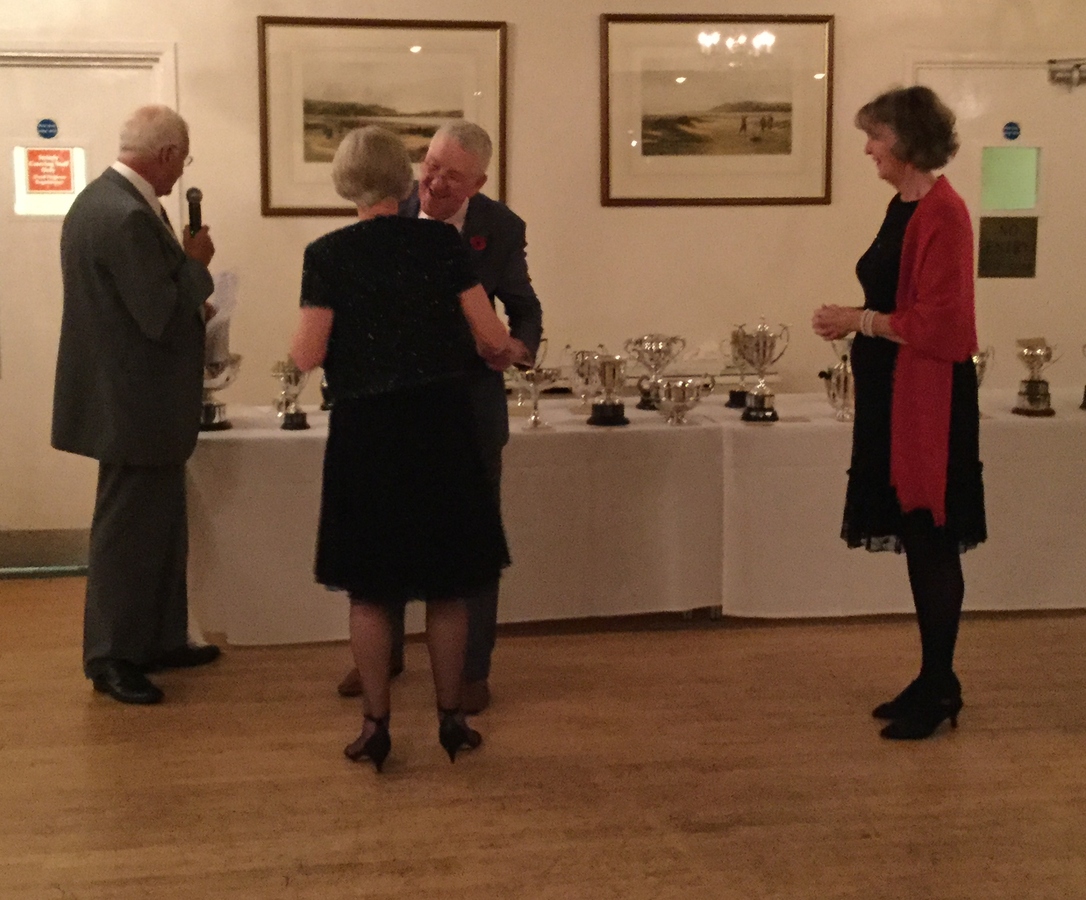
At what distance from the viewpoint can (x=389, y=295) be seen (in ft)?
7.15

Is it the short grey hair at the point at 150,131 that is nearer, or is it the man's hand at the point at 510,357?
the man's hand at the point at 510,357

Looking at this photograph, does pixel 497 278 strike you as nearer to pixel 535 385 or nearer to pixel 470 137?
pixel 470 137

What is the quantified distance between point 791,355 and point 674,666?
194cm

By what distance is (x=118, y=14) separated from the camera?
414 cm

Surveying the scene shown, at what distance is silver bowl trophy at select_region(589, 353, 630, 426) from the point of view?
3.28 m

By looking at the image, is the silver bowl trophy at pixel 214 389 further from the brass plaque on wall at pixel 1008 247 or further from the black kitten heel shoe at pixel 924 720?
the brass plaque on wall at pixel 1008 247

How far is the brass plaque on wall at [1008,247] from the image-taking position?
465 centimetres

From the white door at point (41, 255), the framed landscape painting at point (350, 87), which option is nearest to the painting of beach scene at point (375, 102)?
the framed landscape painting at point (350, 87)

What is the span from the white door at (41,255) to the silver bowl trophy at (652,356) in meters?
2.01

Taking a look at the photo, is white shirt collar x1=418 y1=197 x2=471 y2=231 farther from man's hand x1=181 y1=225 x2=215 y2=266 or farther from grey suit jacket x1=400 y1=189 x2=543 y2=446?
man's hand x1=181 y1=225 x2=215 y2=266

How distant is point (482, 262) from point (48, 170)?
8.01 ft

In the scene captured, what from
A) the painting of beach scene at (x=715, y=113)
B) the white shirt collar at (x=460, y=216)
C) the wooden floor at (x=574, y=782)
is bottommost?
the wooden floor at (x=574, y=782)

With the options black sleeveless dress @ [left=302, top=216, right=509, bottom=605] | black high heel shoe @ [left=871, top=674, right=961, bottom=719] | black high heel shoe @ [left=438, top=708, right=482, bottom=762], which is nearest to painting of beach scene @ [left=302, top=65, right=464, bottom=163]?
black sleeveless dress @ [left=302, top=216, right=509, bottom=605]

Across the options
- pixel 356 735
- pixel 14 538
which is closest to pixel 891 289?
pixel 356 735
